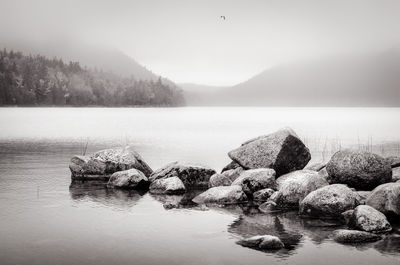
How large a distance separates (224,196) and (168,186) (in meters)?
3.57

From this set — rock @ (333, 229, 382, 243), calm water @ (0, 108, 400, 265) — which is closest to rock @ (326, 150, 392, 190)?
calm water @ (0, 108, 400, 265)

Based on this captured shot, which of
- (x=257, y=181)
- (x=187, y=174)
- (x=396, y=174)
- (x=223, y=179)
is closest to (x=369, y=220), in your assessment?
(x=257, y=181)

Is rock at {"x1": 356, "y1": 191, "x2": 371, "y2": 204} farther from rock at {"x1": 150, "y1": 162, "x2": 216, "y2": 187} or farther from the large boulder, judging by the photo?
the large boulder

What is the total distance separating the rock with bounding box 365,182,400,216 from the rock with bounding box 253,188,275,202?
4484 millimetres

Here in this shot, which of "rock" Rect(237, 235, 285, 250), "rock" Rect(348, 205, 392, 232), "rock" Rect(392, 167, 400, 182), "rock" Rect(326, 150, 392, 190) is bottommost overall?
"rock" Rect(237, 235, 285, 250)

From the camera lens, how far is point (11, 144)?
46438 millimetres

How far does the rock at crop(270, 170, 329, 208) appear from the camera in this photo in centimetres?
1897

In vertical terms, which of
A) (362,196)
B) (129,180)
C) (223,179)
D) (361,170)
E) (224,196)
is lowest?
(224,196)

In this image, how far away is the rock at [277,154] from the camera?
22500 millimetres

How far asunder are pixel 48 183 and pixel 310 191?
45.4ft

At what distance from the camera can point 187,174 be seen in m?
24.4

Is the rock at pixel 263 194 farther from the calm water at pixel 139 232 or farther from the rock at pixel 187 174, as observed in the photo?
the rock at pixel 187 174

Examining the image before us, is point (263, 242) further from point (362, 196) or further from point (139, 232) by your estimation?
point (362, 196)

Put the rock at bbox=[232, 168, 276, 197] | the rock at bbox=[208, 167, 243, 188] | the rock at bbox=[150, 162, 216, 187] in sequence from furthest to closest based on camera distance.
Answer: the rock at bbox=[150, 162, 216, 187], the rock at bbox=[208, 167, 243, 188], the rock at bbox=[232, 168, 276, 197]
